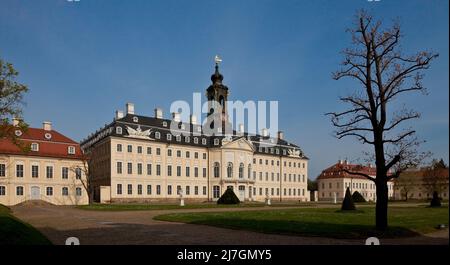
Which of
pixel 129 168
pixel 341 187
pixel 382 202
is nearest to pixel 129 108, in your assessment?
pixel 129 168

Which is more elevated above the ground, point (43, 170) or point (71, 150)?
point (71, 150)

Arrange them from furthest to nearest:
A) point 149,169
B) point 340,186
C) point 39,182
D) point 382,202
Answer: point 340,186
point 149,169
point 39,182
point 382,202

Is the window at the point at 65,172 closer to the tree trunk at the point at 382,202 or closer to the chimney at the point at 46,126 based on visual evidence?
the chimney at the point at 46,126

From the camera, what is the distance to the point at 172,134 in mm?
55062

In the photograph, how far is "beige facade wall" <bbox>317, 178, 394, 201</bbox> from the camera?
69.1 m

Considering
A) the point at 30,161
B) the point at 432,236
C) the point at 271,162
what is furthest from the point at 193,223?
the point at 271,162

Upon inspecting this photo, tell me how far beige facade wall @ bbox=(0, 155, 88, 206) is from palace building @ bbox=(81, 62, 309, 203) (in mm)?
4066

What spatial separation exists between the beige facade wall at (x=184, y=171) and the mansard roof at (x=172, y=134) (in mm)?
882

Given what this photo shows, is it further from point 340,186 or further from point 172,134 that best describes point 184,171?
point 340,186

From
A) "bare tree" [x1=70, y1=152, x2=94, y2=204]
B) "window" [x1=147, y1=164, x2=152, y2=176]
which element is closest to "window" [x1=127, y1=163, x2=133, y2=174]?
"window" [x1=147, y1=164, x2=152, y2=176]

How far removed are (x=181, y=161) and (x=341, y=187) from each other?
1308 inches

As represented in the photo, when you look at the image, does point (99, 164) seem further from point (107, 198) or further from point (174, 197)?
point (174, 197)
